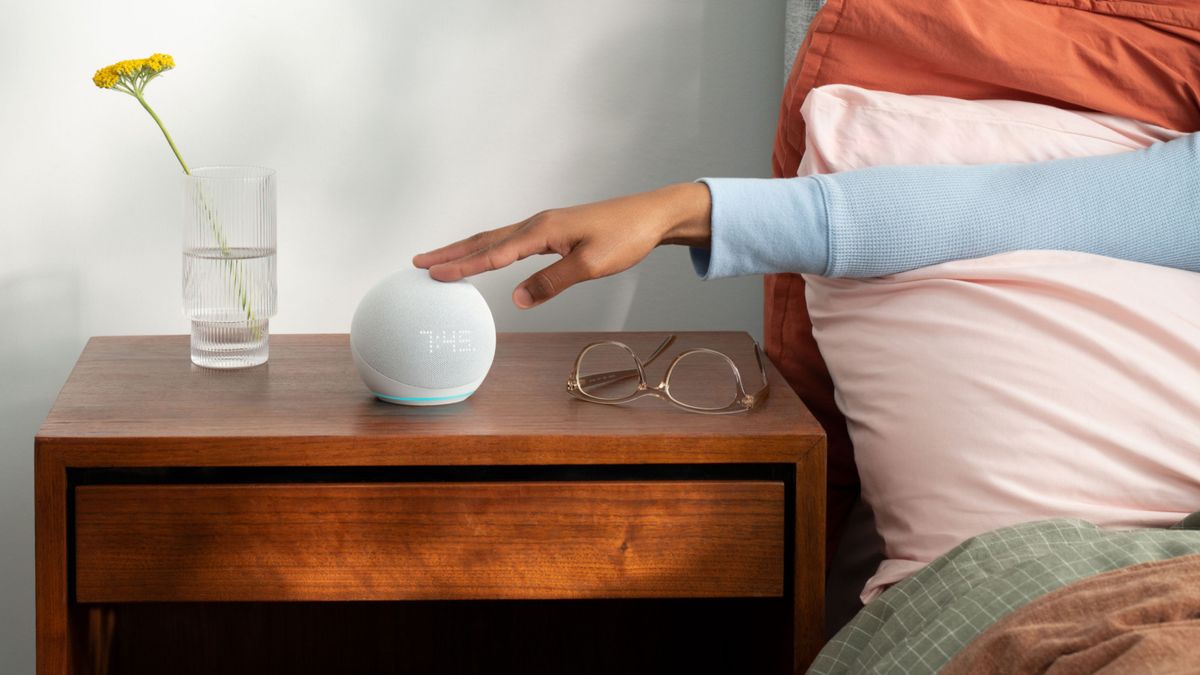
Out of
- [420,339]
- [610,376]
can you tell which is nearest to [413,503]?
[420,339]

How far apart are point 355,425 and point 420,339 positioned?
86 millimetres

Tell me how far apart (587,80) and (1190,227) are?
674 millimetres

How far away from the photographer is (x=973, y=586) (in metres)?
0.82

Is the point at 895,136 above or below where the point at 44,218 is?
above

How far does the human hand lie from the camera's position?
0.97 m

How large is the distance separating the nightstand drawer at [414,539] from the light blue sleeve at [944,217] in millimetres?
223

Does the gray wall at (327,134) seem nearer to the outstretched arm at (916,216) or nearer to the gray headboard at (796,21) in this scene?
the gray headboard at (796,21)

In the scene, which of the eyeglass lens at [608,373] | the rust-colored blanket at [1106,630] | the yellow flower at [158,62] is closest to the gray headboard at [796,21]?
the eyeglass lens at [608,373]

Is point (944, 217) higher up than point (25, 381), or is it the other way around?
point (944, 217)

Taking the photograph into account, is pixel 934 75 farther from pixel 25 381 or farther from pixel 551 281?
pixel 25 381

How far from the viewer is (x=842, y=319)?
3.64ft

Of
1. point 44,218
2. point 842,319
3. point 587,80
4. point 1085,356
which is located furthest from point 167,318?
point 1085,356

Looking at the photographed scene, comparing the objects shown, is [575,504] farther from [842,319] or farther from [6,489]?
[6,489]

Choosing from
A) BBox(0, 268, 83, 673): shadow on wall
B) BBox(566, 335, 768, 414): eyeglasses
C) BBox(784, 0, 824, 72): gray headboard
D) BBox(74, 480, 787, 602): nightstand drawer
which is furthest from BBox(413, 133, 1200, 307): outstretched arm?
BBox(0, 268, 83, 673): shadow on wall
